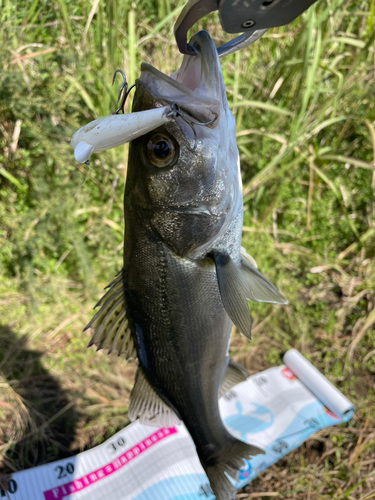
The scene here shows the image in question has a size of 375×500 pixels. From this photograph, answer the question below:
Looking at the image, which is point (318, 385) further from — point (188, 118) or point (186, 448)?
point (188, 118)

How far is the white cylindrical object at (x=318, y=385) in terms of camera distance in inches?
97.9

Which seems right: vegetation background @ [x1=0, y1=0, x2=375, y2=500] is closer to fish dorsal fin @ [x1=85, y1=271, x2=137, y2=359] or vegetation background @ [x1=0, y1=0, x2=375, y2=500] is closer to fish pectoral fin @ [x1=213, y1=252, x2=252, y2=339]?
fish dorsal fin @ [x1=85, y1=271, x2=137, y2=359]

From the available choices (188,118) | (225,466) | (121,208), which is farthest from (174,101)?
(121,208)

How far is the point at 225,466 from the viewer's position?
1.54 m

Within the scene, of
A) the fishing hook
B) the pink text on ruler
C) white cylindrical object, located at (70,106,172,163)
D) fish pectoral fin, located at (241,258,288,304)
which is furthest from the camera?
the pink text on ruler

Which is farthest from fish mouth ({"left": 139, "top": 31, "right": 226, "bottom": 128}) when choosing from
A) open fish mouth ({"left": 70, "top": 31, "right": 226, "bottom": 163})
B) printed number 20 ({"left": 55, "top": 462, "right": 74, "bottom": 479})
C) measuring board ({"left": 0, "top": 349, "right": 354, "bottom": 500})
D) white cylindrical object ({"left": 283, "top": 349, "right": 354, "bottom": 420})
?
white cylindrical object ({"left": 283, "top": 349, "right": 354, "bottom": 420})

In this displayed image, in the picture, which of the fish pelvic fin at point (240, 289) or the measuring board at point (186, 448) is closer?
the fish pelvic fin at point (240, 289)

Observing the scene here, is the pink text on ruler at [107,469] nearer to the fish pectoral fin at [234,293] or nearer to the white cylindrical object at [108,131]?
the fish pectoral fin at [234,293]

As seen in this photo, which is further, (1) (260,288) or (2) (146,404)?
(2) (146,404)

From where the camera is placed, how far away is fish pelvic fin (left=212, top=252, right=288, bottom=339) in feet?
3.64

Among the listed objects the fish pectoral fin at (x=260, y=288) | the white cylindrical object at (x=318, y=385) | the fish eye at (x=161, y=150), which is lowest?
the white cylindrical object at (x=318, y=385)

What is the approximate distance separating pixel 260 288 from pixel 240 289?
0.17m

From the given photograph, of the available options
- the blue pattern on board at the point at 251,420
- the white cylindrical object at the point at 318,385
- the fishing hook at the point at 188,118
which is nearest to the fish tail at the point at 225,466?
the blue pattern on board at the point at 251,420

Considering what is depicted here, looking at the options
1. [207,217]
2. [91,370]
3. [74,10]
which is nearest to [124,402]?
[91,370]
